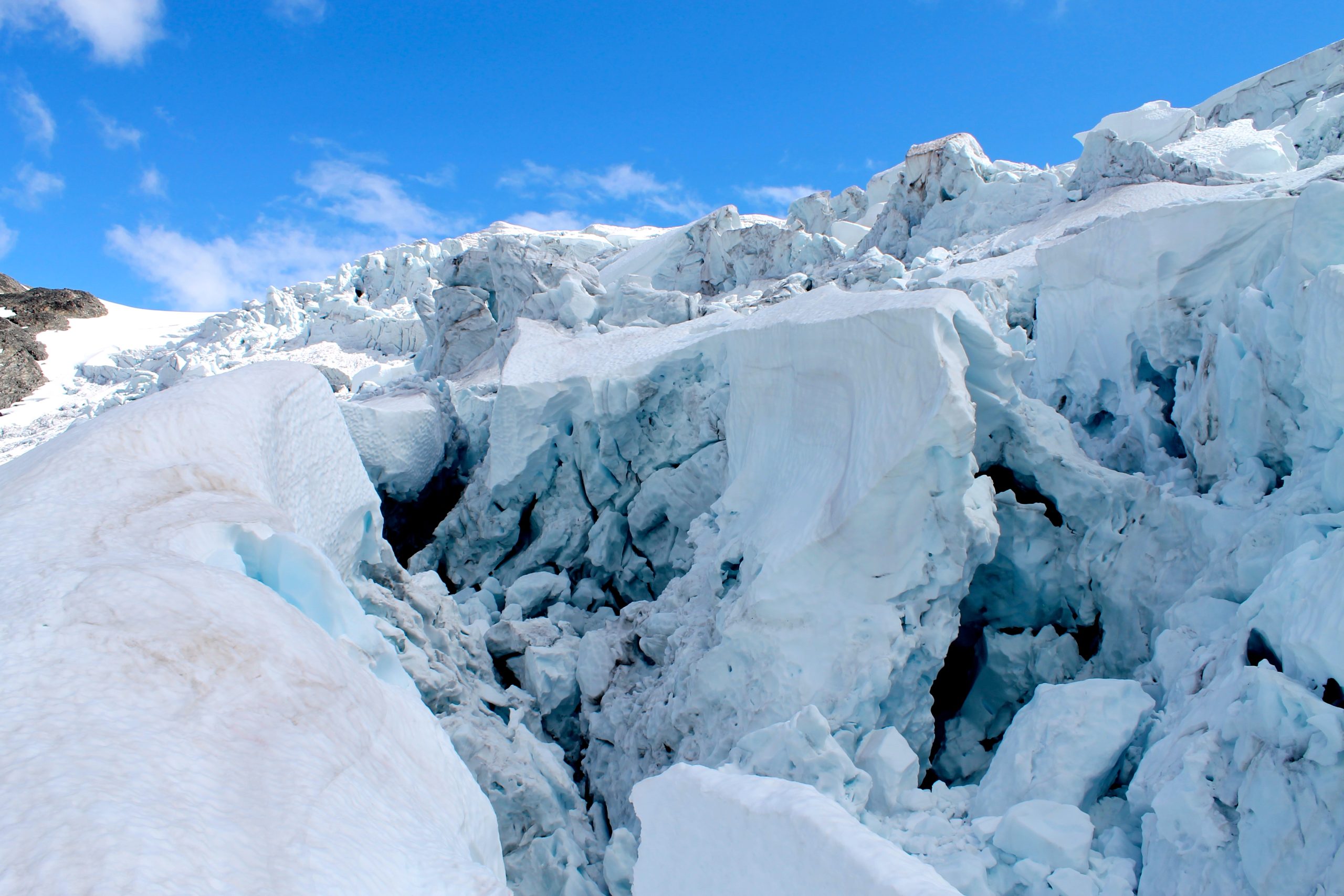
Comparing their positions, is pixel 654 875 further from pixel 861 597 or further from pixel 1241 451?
pixel 1241 451

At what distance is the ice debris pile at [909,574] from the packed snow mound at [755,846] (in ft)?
0.05

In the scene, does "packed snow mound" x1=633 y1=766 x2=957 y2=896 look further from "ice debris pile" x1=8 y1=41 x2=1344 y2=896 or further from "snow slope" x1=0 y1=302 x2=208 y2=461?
"snow slope" x1=0 y1=302 x2=208 y2=461

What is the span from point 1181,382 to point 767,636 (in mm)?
3871

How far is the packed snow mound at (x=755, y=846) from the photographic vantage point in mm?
2043

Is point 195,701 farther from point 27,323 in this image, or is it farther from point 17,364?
point 27,323

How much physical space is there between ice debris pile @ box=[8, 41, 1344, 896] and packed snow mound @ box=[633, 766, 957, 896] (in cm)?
1

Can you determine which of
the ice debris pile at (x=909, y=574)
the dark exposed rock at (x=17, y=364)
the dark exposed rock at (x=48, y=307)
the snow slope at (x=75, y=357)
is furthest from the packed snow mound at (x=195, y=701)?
the dark exposed rock at (x=48, y=307)

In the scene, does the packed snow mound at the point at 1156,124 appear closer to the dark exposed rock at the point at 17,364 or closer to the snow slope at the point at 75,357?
the snow slope at the point at 75,357

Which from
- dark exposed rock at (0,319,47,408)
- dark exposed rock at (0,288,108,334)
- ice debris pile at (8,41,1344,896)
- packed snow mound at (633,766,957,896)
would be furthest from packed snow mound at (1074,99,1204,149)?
dark exposed rock at (0,288,108,334)

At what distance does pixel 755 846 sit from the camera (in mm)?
2408

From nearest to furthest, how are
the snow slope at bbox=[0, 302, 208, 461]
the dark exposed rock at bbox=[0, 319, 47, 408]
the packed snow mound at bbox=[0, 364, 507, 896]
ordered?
the packed snow mound at bbox=[0, 364, 507, 896]
the snow slope at bbox=[0, 302, 208, 461]
the dark exposed rock at bbox=[0, 319, 47, 408]

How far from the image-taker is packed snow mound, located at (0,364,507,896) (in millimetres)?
1556

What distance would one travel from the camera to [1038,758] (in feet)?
11.0

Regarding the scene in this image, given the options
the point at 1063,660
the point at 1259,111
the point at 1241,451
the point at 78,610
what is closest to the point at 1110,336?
the point at 1241,451
